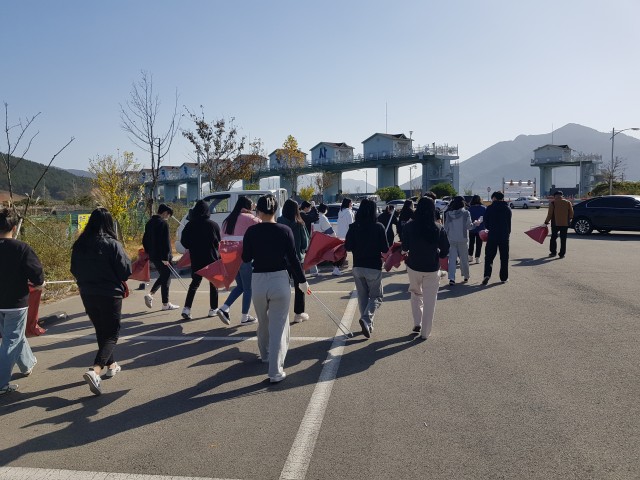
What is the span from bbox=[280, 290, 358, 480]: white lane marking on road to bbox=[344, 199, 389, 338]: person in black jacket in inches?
24.1

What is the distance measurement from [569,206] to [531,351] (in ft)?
31.4

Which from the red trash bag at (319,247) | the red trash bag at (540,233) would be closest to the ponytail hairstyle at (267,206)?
the red trash bag at (319,247)

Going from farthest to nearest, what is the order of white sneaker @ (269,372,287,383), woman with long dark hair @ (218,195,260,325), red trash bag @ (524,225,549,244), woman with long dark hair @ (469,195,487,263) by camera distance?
red trash bag @ (524,225,549,244)
woman with long dark hair @ (469,195,487,263)
woman with long dark hair @ (218,195,260,325)
white sneaker @ (269,372,287,383)

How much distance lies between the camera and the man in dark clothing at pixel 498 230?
11.2 metres

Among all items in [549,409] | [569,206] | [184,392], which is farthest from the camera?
[569,206]

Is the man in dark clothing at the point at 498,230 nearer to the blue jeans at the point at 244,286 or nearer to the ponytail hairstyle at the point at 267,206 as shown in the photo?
the blue jeans at the point at 244,286

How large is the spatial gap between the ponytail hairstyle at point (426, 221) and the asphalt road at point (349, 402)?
4.41ft

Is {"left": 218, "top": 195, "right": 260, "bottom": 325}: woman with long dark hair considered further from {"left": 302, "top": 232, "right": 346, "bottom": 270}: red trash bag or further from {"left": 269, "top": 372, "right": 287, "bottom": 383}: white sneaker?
{"left": 269, "top": 372, "right": 287, "bottom": 383}: white sneaker

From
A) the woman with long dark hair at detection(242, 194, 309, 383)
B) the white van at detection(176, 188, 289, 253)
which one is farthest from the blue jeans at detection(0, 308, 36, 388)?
the white van at detection(176, 188, 289, 253)

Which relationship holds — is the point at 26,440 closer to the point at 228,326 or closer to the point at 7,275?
the point at 7,275

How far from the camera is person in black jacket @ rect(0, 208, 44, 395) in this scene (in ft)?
17.4

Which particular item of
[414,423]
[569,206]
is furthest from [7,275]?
[569,206]

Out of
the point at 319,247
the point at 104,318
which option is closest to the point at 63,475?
the point at 104,318

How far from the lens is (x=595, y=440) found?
13.0 ft
